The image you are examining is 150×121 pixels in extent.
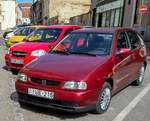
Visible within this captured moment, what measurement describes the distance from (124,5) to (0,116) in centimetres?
2365

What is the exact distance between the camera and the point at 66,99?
4.98 m

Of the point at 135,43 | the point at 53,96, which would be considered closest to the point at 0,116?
the point at 53,96

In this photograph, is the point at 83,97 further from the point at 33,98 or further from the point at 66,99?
the point at 33,98

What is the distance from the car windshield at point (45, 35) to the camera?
396 inches

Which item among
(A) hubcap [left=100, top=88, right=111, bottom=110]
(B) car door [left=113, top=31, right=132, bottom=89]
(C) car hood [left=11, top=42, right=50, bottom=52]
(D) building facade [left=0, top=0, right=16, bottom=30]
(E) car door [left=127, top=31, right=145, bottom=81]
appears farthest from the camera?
(D) building facade [left=0, top=0, right=16, bottom=30]

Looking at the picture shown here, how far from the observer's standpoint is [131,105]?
6.23 m

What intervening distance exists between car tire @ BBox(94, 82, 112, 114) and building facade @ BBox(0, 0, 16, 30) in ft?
260

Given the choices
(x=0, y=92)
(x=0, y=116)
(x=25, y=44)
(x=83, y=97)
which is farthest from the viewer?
(x=25, y=44)

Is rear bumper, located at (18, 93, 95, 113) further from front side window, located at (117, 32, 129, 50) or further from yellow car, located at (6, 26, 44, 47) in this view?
yellow car, located at (6, 26, 44, 47)

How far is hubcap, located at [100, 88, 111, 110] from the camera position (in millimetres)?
5555

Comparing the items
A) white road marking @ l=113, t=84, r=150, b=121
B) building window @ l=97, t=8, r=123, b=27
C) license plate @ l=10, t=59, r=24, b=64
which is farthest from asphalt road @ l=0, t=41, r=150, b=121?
building window @ l=97, t=8, r=123, b=27

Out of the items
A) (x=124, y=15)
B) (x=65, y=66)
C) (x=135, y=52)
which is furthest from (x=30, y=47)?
(x=124, y=15)

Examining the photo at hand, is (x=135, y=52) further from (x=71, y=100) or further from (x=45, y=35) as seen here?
(x=45, y=35)

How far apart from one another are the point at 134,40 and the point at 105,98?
8.22 ft
